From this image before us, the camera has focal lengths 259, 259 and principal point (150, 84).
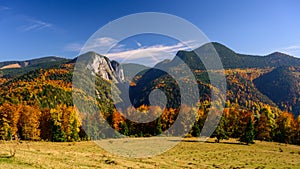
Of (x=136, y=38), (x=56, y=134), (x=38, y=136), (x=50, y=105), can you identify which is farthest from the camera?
(x=50, y=105)

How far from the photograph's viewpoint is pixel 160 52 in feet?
70.6

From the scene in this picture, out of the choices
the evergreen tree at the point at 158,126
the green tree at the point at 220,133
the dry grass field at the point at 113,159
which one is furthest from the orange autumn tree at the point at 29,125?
the green tree at the point at 220,133

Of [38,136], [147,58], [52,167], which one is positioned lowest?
[38,136]

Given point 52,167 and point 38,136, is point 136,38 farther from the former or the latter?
point 38,136

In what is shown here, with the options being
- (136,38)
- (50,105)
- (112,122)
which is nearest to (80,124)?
(112,122)

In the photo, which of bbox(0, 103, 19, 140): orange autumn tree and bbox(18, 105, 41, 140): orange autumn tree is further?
bbox(18, 105, 41, 140): orange autumn tree

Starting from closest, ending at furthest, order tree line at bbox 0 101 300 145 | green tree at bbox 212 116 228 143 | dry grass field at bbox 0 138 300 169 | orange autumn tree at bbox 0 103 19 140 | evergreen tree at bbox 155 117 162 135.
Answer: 1. dry grass field at bbox 0 138 300 169
2. green tree at bbox 212 116 228 143
3. orange autumn tree at bbox 0 103 19 140
4. tree line at bbox 0 101 300 145
5. evergreen tree at bbox 155 117 162 135

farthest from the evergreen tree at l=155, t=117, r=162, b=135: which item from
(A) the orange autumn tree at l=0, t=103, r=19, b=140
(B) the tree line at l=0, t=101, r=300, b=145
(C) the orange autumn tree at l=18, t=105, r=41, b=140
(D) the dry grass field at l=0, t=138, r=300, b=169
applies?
(A) the orange autumn tree at l=0, t=103, r=19, b=140

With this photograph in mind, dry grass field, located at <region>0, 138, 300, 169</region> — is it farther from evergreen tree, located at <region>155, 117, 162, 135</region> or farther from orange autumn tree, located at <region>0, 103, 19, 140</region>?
evergreen tree, located at <region>155, 117, 162, 135</region>

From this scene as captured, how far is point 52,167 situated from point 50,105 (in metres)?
155

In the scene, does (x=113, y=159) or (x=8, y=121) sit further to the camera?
(x=8, y=121)

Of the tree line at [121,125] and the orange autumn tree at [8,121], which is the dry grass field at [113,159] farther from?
the orange autumn tree at [8,121]

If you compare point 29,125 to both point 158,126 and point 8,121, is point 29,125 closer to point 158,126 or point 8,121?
point 8,121

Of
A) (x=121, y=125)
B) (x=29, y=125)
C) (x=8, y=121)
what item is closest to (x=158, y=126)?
(x=121, y=125)
